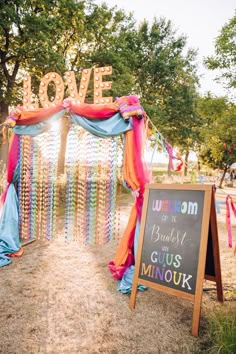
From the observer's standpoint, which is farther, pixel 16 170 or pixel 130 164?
pixel 16 170

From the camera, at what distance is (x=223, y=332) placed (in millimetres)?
2389

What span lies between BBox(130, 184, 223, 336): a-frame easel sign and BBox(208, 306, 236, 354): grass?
0.60 feet

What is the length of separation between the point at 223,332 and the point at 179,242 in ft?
3.03

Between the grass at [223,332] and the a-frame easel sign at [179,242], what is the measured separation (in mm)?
184

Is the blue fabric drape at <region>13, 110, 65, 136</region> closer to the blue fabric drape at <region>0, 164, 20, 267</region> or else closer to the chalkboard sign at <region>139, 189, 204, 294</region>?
the blue fabric drape at <region>0, 164, 20, 267</region>

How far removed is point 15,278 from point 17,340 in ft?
4.77

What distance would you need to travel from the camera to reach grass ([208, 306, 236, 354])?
227 cm

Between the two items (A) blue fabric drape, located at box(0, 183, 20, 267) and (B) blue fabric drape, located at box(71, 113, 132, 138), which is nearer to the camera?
(B) blue fabric drape, located at box(71, 113, 132, 138)

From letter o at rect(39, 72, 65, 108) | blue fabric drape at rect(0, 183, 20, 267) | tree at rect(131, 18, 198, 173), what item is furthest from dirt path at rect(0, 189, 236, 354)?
tree at rect(131, 18, 198, 173)

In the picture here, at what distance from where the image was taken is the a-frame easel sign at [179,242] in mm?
2695

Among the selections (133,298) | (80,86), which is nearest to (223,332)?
(133,298)

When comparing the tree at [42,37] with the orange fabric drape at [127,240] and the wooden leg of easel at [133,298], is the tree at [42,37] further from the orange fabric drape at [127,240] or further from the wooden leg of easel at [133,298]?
the wooden leg of easel at [133,298]

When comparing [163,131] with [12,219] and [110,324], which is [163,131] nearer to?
[12,219]

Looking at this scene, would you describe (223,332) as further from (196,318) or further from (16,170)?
(16,170)
